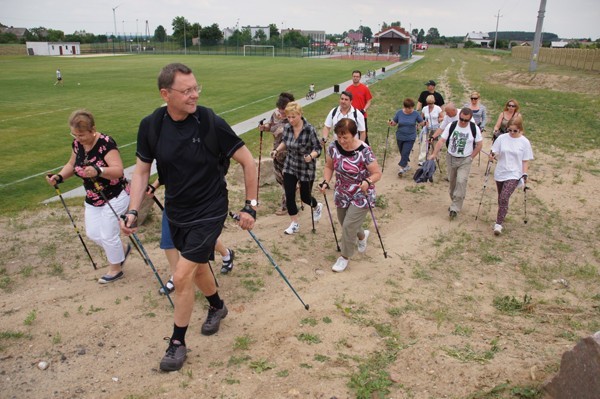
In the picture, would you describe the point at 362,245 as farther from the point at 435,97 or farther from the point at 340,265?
the point at 435,97

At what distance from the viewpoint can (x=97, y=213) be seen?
5.55 metres

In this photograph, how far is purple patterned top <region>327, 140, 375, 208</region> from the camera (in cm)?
589

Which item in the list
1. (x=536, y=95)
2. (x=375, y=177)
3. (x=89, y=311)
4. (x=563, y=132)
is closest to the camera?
(x=89, y=311)

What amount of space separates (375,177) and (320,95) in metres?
21.9

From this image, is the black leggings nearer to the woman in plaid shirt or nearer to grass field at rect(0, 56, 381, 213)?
the woman in plaid shirt

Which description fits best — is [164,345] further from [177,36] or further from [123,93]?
[177,36]

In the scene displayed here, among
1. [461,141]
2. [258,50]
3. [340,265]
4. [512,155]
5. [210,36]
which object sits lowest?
[340,265]

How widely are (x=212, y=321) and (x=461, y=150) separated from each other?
217 inches

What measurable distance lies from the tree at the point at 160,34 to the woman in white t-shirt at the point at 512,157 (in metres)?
100

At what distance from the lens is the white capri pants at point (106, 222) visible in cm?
555

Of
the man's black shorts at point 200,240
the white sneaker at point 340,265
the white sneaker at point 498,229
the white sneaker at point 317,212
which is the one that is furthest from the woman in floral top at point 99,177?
the white sneaker at point 498,229

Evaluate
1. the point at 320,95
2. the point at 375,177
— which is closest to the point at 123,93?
the point at 320,95

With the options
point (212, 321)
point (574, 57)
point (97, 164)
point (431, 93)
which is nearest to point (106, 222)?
point (97, 164)

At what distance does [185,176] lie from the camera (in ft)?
12.9
